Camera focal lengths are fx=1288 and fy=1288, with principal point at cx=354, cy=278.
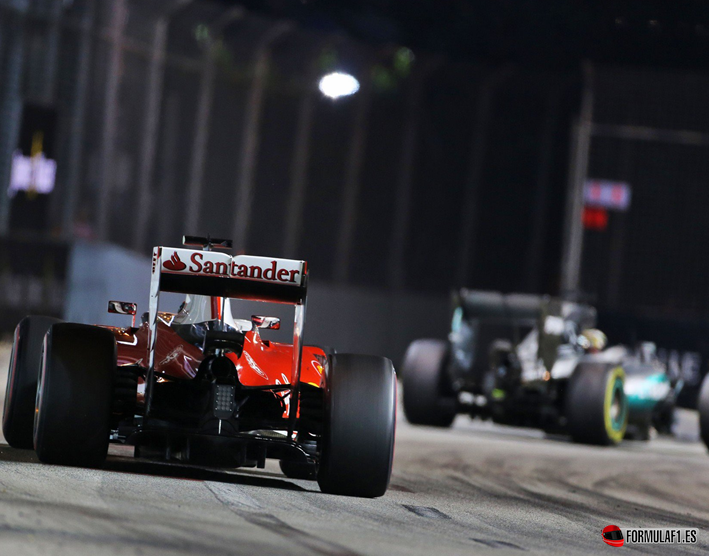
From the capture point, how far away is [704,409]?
47.1 feet

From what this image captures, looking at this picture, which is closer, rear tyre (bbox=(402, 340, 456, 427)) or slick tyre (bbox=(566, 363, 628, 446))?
slick tyre (bbox=(566, 363, 628, 446))

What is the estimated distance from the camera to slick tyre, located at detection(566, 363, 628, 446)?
13469mm

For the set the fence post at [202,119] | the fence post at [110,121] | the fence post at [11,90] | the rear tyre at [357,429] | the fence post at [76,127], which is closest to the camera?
the rear tyre at [357,429]

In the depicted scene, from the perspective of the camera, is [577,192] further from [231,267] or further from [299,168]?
[231,267]

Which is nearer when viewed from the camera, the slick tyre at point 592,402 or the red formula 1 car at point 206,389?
the red formula 1 car at point 206,389

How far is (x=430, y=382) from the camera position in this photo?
14.6 meters

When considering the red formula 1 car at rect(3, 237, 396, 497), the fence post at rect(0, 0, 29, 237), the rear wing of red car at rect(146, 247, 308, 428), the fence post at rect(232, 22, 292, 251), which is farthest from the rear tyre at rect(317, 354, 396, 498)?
the fence post at rect(232, 22, 292, 251)

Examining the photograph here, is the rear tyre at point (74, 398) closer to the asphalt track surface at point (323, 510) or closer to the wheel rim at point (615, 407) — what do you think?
the asphalt track surface at point (323, 510)

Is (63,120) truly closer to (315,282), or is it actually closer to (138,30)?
(138,30)

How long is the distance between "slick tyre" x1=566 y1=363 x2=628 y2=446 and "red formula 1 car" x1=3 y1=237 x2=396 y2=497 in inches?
241

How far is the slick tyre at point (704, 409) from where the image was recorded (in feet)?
46.7

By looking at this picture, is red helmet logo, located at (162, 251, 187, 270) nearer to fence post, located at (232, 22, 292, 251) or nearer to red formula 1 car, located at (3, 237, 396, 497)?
red formula 1 car, located at (3, 237, 396, 497)

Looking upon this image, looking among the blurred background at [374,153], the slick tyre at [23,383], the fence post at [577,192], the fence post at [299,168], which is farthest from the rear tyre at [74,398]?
the fence post at [299,168]

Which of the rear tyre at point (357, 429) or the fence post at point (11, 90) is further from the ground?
the fence post at point (11, 90)
